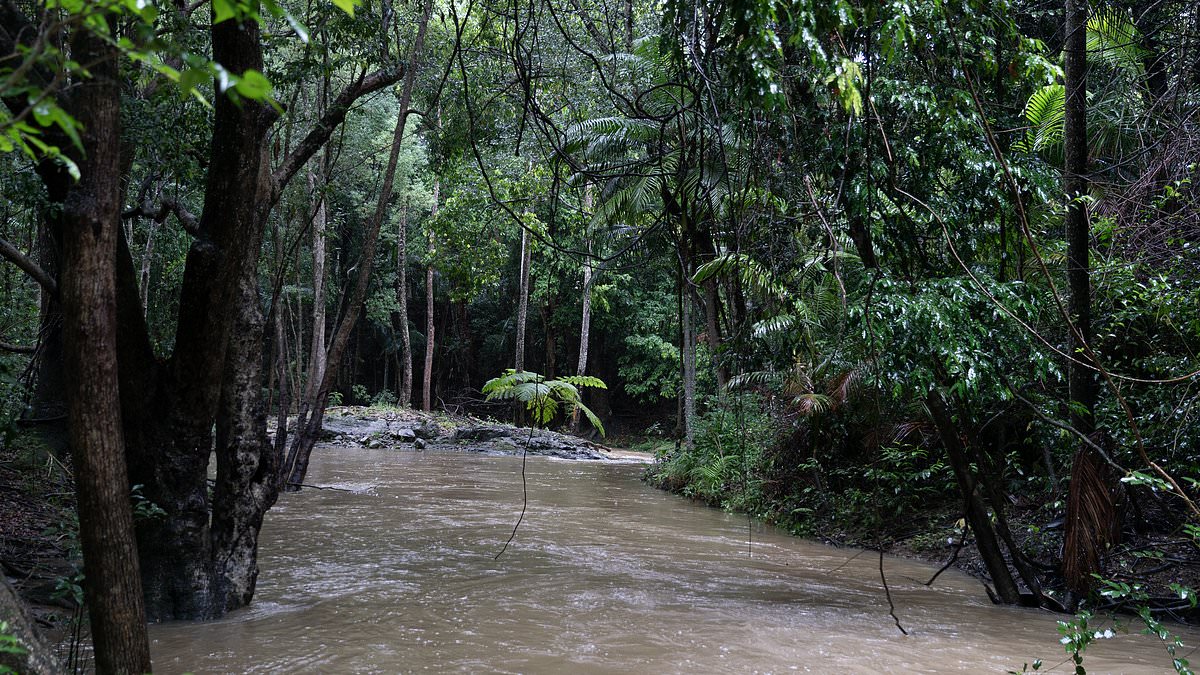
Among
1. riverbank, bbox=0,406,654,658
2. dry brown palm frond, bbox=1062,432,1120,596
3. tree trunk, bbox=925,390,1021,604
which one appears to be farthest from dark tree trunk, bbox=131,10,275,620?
dry brown palm frond, bbox=1062,432,1120,596

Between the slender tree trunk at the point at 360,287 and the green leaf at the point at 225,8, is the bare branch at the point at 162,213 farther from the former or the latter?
the green leaf at the point at 225,8

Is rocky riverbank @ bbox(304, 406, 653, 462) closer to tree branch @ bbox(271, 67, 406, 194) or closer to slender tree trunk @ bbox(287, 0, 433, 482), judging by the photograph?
slender tree trunk @ bbox(287, 0, 433, 482)

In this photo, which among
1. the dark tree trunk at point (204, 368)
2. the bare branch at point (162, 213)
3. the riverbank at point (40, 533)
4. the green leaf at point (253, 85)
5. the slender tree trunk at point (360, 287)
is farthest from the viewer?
the slender tree trunk at point (360, 287)

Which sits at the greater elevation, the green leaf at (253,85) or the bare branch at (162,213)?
the bare branch at (162,213)

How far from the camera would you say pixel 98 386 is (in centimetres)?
314

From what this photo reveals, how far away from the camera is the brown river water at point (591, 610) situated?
499 cm

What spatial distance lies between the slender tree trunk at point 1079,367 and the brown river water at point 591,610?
613 mm


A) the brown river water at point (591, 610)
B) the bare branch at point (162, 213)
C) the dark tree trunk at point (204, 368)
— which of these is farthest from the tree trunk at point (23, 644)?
the bare branch at point (162, 213)

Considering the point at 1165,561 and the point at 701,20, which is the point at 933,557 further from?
the point at 701,20

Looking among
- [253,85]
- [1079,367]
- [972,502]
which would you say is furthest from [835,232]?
[253,85]

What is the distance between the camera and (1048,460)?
312 inches

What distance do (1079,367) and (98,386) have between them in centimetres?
646

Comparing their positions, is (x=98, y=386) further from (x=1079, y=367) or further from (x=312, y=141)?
(x=1079, y=367)

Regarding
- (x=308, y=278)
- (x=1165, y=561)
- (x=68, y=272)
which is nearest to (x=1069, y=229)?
(x=1165, y=561)
